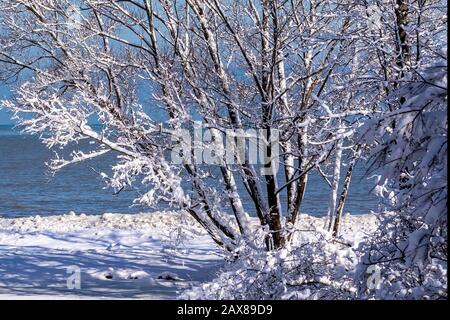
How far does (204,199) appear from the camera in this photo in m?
8.55

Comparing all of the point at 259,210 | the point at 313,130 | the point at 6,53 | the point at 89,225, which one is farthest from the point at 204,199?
the point at 89,225

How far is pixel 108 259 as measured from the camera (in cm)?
1166

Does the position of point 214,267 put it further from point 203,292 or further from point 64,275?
point 203,292

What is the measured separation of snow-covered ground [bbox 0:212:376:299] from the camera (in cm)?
908

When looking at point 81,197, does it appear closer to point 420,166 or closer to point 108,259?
point 108,259

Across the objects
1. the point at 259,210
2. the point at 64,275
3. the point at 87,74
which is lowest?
the point at 64,275

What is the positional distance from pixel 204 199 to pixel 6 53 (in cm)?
419
